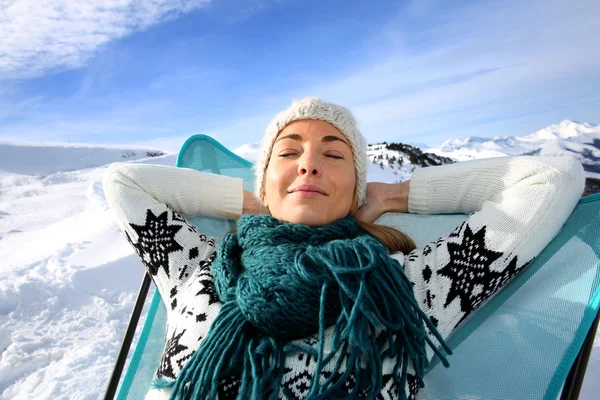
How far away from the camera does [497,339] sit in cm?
156

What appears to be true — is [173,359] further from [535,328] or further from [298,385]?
[535,328]

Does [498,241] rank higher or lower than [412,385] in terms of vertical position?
higher

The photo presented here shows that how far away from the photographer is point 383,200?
1.97 metres

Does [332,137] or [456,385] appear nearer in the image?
[456,385]

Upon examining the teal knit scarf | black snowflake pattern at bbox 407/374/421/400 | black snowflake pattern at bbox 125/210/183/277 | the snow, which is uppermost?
black snowflake pattern at bbox 125/210/183/277

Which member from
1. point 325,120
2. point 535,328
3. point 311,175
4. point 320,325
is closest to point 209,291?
point 320,325

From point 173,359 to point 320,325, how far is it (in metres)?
0.55

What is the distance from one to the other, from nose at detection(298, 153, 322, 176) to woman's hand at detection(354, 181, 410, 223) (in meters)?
0.39

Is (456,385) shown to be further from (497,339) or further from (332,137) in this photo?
(332,137)

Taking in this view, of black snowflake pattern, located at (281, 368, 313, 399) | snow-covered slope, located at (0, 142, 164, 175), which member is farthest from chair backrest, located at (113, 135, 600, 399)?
snow-covered slope, located at (0, 142, 164, 175)

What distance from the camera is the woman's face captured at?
5.33 feet

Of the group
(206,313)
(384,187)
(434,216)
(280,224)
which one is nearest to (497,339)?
(434,216)

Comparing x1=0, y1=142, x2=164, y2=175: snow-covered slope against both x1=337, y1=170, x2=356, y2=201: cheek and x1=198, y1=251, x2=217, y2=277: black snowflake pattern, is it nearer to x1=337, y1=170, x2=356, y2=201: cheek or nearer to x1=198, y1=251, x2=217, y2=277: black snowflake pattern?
x1=198, y1=251, x2=217, y2=277: black snowflake pattern

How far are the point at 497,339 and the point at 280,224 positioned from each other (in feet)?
3.32
